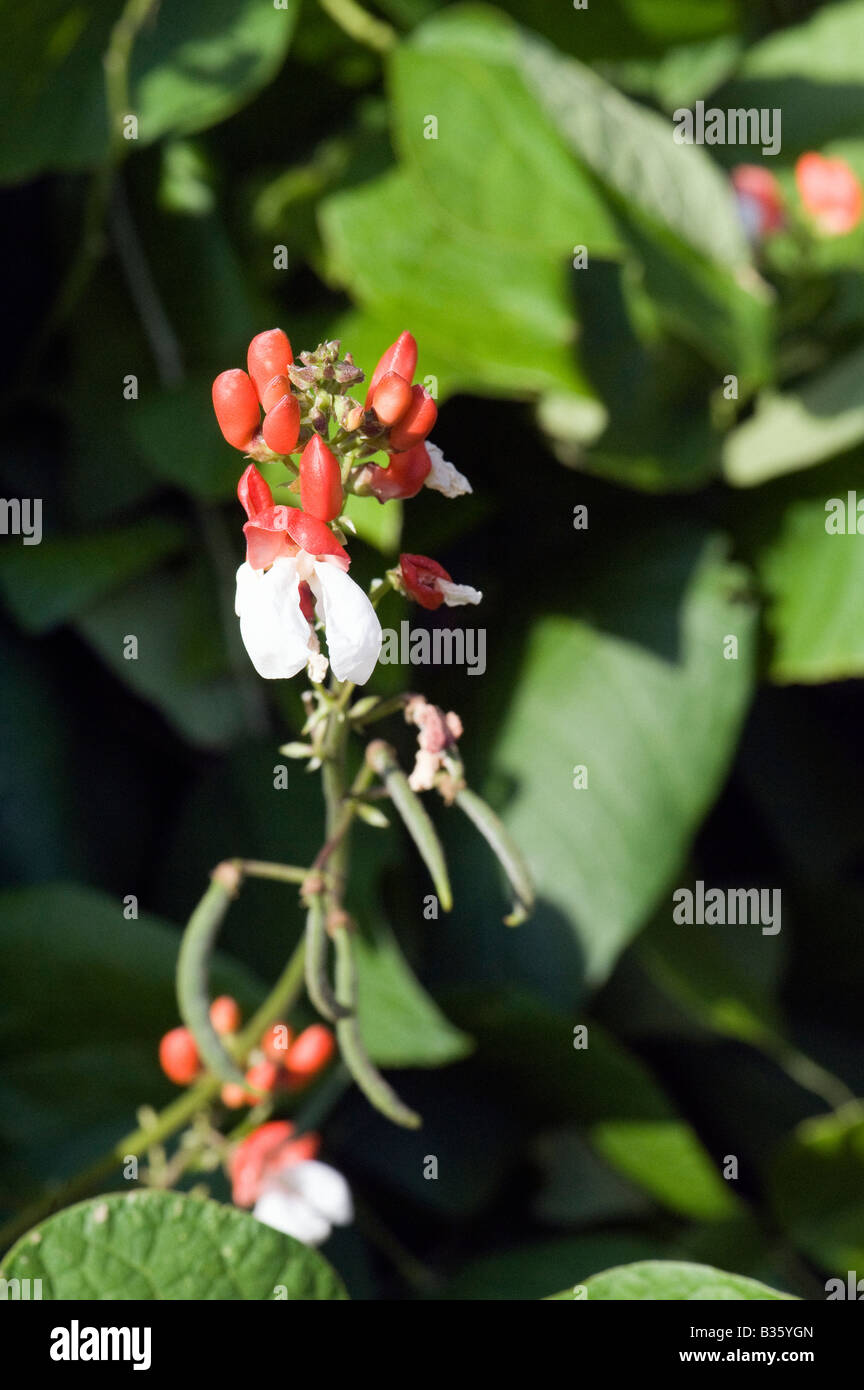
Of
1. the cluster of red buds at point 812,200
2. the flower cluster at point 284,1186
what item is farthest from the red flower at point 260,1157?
the cluster of red buds at point 812,200

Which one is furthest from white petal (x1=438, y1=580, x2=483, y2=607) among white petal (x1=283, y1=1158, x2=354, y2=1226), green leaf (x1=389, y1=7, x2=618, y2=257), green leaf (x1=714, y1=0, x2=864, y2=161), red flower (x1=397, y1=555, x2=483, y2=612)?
green leaf (x1=714, y1=0, x2=864, y2=161)

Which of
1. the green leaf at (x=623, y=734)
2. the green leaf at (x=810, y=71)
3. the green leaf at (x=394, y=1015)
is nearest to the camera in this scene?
the green leaf at (x=394, y=1015)

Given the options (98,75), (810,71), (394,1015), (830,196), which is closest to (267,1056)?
(394,1015)

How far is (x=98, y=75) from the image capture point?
29.8 inches

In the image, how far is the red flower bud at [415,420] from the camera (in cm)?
32

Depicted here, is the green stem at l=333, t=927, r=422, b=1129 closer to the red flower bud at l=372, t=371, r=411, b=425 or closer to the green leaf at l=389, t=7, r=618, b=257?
the red flower bud at l=372, t=371, r=411, b=425

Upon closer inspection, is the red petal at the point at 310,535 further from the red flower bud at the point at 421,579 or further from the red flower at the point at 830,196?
the red flower at the point at 830,196

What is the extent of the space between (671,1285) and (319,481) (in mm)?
326

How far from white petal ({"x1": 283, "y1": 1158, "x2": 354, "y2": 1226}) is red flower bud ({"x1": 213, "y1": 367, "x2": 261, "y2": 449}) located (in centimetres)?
37

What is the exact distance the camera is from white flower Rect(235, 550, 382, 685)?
0.94 feet

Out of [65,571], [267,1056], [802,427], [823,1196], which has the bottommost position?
[823,1196]

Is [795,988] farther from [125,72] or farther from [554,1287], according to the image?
[125,72]

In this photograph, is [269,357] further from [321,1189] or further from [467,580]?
[467,580]

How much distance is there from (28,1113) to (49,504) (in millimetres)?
386
